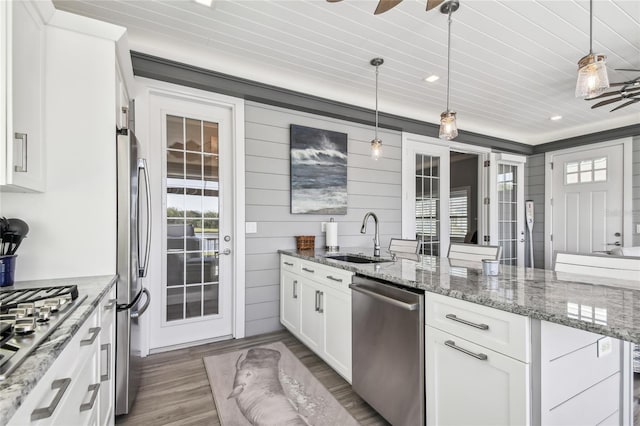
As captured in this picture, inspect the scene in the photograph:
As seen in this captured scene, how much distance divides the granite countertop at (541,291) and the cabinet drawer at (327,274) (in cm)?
13

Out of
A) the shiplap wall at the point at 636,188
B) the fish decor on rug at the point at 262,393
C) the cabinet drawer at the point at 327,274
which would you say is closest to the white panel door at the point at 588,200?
the shiplap wall at the point at 636,188

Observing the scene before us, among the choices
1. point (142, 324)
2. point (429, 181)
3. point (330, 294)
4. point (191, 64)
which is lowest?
point (142, 324)

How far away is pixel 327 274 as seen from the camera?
2.38 meters

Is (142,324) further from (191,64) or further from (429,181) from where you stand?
(429,181)

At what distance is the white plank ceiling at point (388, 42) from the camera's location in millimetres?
2184

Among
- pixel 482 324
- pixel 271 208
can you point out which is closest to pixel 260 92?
pixel 271 208

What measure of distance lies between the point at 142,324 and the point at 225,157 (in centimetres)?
176

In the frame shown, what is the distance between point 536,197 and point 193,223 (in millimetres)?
5907

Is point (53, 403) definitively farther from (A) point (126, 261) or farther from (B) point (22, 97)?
(B) point (22, 97)

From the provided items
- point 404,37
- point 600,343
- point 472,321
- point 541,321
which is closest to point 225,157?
point 404,37

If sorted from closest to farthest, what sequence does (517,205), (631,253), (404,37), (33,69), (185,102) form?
(33,69) → (404,37) → (185,102) → (631,253) → (517,205)

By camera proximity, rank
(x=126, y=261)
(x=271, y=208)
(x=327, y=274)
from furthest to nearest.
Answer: (x=271, y=208) < (x=327, y=274) < (x=126, y=261)

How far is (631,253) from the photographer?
10.5ft

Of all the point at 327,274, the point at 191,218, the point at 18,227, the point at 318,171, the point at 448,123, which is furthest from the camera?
the point at 318,171
